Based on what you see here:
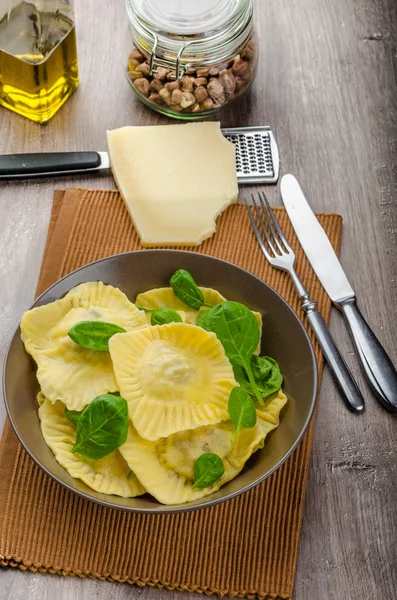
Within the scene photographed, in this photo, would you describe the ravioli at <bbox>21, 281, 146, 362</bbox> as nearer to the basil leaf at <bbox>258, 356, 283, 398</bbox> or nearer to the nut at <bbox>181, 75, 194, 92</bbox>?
the basil leaf at <bbox>258, 356, 283, 398</bbox>

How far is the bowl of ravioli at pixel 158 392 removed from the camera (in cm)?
94

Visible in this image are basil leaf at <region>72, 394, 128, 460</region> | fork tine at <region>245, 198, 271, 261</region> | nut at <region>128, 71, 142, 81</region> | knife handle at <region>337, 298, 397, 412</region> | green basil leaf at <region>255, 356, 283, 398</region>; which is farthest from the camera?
nut at <region>128, 71, 142, 81</region>

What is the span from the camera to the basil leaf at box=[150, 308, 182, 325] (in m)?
1.03

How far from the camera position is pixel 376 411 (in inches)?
45.2

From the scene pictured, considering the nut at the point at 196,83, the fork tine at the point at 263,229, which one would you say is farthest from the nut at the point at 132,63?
the fork tine at the point at 263,229

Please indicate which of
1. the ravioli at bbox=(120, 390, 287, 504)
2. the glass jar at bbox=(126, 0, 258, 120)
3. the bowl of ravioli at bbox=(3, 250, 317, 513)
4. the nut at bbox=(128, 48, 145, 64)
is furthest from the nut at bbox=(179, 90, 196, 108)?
the ravioli at bbox=(120, 390, 287, 504)

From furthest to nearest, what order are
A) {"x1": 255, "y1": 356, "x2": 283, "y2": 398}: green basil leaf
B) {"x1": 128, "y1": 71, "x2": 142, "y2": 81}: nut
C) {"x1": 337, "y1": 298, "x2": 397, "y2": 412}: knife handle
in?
{"x1": 128, "y1": 71, "x2": 142, "y2": 81}: nut → {"x1": 337, "y1": 298, "x2": 397, "y2": 412}: knife handle → {"x1": 255, "y1": 356, "x2": 283, "y2": 398}: green basil leaf

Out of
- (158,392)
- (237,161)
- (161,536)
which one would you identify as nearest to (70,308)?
(158,392)

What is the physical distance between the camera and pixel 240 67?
134 cm

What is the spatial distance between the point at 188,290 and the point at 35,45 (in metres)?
0.51

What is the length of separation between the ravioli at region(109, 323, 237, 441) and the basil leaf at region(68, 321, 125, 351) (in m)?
0.02

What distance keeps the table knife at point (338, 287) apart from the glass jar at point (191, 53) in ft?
0.64

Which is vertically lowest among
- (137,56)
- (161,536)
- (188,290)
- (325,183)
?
(161,536)

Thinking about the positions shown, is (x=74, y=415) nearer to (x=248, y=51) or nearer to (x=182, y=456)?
(x=182, y=456)
